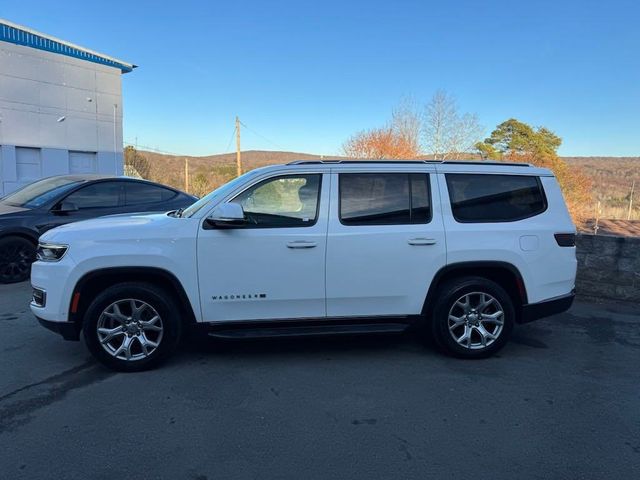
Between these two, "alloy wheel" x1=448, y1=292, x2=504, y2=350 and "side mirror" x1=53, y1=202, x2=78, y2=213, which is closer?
"alloy wheel" x1=448, y1=292, x2=504, y2=350

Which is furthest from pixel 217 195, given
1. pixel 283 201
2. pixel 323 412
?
pixel 323 412

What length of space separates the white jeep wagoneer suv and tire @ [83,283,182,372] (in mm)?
11

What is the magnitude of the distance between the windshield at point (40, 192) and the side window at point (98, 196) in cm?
21

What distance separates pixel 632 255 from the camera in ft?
22.0

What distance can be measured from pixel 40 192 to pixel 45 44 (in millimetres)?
12309

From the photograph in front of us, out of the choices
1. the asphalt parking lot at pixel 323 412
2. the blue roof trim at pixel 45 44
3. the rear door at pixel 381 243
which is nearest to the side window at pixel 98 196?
the asphalt parking lot at pixel 323 412

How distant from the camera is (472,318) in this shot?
4.58 meters

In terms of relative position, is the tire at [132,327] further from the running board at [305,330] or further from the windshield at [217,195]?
the windshield at [217,195]

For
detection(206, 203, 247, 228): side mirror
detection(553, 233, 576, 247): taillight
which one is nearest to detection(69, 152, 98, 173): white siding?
detection(206, 203, 247, 228): side mirror

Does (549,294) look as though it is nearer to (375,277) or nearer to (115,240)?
(375,277)

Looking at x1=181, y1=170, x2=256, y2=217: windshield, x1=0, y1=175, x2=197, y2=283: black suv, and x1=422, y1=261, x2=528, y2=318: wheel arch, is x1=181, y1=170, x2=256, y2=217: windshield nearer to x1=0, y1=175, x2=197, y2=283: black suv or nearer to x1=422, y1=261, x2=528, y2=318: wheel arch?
x1=422, y1=261, x2=528, y2=318: wheel arch

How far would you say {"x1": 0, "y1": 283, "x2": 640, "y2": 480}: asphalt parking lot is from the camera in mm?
2889

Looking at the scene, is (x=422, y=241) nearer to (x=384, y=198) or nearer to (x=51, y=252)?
(x=384, y=198)

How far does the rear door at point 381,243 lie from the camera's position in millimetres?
4355
